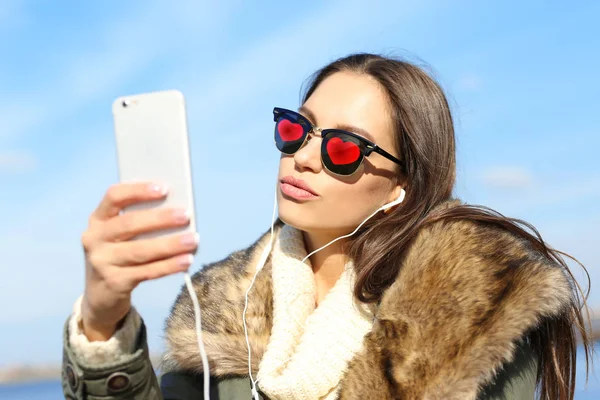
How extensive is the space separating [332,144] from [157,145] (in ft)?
4.15

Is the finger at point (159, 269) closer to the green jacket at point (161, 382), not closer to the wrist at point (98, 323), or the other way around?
the wrist at point (98, 323)

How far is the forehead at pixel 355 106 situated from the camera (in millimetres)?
3424

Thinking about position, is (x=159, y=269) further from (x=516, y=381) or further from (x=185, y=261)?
(x=516, y=381)

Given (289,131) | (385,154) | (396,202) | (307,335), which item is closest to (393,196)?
(396,202)

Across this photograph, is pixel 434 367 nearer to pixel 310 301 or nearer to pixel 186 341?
pixel 310 301

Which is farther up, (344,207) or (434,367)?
(344,207)

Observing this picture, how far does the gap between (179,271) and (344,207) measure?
4.57ft

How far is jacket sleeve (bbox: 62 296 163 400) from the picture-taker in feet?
7.90

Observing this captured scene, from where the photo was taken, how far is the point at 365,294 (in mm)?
3307

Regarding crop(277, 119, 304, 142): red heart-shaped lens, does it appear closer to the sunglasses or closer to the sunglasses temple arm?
the sunglasses

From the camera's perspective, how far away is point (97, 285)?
223cm

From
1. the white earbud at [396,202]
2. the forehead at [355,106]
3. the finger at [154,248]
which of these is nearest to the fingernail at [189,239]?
the finger at [154,248]

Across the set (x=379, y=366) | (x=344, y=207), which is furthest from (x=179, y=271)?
(x=344, y=207)

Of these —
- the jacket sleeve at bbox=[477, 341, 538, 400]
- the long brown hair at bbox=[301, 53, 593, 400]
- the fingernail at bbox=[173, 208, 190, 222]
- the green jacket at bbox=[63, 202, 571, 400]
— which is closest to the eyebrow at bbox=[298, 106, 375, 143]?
the long brown hair at bbox=[301, 53, 593, 400]
